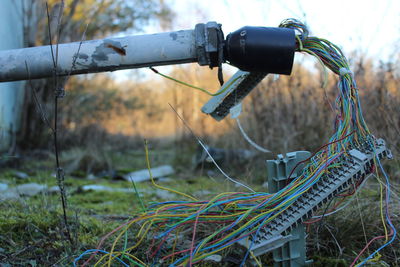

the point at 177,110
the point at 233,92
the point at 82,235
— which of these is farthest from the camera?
the point at 177,110

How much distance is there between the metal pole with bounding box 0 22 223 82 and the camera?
1338 millimetres

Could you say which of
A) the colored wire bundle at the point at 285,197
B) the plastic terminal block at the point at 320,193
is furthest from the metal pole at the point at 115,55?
the plastic terminal block at the point at 320,193

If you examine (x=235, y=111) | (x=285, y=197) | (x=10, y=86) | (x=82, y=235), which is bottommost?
(x=82, y=235)

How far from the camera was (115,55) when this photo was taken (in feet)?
4.42

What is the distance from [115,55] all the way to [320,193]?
2.87 ft

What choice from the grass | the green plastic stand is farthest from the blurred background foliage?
the green plastic stand

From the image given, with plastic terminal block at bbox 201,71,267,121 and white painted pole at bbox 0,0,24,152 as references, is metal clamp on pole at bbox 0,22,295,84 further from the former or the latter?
white painted pole at bbox 0,0,24,152

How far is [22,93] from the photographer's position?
16.2ft

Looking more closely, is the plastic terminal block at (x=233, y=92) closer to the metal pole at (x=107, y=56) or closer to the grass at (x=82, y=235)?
the metal pole at (x=107, y=56)

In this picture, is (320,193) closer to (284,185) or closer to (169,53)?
(284,185)

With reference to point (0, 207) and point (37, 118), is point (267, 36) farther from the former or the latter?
point (37, 118)

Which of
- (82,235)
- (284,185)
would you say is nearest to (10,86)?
(82,235)

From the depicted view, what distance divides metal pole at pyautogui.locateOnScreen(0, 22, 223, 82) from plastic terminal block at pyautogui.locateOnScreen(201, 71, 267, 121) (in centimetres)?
18

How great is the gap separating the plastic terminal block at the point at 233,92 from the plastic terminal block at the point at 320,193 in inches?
19.5
